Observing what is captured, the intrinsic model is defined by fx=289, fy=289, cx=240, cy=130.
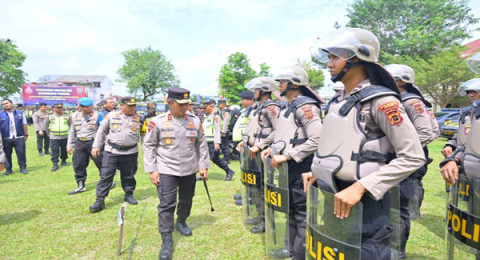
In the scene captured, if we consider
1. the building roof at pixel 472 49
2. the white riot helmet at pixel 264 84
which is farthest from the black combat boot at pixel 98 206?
the building roof at pixel 472 49

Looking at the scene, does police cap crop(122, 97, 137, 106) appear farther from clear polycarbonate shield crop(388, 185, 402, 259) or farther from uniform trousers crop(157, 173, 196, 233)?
clear polycarbonate shield crop(388, 185, 402, 259)

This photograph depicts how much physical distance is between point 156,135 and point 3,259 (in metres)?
2.43

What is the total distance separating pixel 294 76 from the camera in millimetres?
3426

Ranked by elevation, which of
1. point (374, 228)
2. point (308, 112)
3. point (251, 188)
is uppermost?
point (308, 112)

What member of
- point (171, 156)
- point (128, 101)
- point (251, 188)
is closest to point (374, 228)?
point (251, 188)

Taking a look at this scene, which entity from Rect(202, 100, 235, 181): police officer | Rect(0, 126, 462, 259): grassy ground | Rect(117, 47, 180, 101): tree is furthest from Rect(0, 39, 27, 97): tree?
Rect(202, 100, 235, 181): police officer

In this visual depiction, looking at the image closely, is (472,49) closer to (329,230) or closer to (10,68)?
(329,230)

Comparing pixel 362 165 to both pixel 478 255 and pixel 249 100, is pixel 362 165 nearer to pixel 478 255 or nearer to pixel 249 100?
pixel 478 255

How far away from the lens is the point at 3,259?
3617 mm

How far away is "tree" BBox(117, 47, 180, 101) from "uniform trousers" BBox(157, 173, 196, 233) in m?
57.1

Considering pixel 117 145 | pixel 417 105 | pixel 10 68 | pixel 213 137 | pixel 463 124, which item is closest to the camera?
pixel 417 105

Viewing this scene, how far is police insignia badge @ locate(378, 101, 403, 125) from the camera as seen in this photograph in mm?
1623

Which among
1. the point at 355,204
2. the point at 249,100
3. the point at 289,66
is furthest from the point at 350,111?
the point at 249,100

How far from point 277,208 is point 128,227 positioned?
2.75 meters
